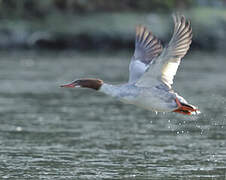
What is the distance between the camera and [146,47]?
1034 centimetres

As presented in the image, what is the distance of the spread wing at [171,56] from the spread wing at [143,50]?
50 centimetres

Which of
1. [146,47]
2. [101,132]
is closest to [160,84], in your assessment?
[146,47]

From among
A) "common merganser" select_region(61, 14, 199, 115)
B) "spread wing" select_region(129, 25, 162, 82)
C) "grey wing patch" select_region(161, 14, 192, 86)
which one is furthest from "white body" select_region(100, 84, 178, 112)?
"spread wing" select_region(129, 25, 162, 82)

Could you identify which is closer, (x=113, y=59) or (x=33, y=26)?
(x=113, y=59)

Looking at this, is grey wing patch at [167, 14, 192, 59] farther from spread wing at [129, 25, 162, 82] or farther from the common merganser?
spread wing at [129, 25, 162, 82]

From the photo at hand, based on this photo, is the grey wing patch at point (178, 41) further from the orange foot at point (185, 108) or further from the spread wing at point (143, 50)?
the spread wing at point (143, 50)

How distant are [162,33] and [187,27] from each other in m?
21.3

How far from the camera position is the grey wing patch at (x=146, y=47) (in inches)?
402

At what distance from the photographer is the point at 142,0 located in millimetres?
33688

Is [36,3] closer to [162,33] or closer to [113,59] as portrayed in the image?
[162,33]

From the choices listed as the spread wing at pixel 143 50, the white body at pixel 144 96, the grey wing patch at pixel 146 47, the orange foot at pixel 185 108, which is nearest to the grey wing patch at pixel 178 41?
the white body at pixel 144 96

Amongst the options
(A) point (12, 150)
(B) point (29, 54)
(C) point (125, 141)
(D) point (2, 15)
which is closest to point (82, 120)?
(C) point (125, 141)

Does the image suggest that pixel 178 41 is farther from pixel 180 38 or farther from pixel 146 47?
pixel 146 47

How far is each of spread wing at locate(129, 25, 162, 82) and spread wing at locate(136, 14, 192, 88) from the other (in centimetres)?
50
